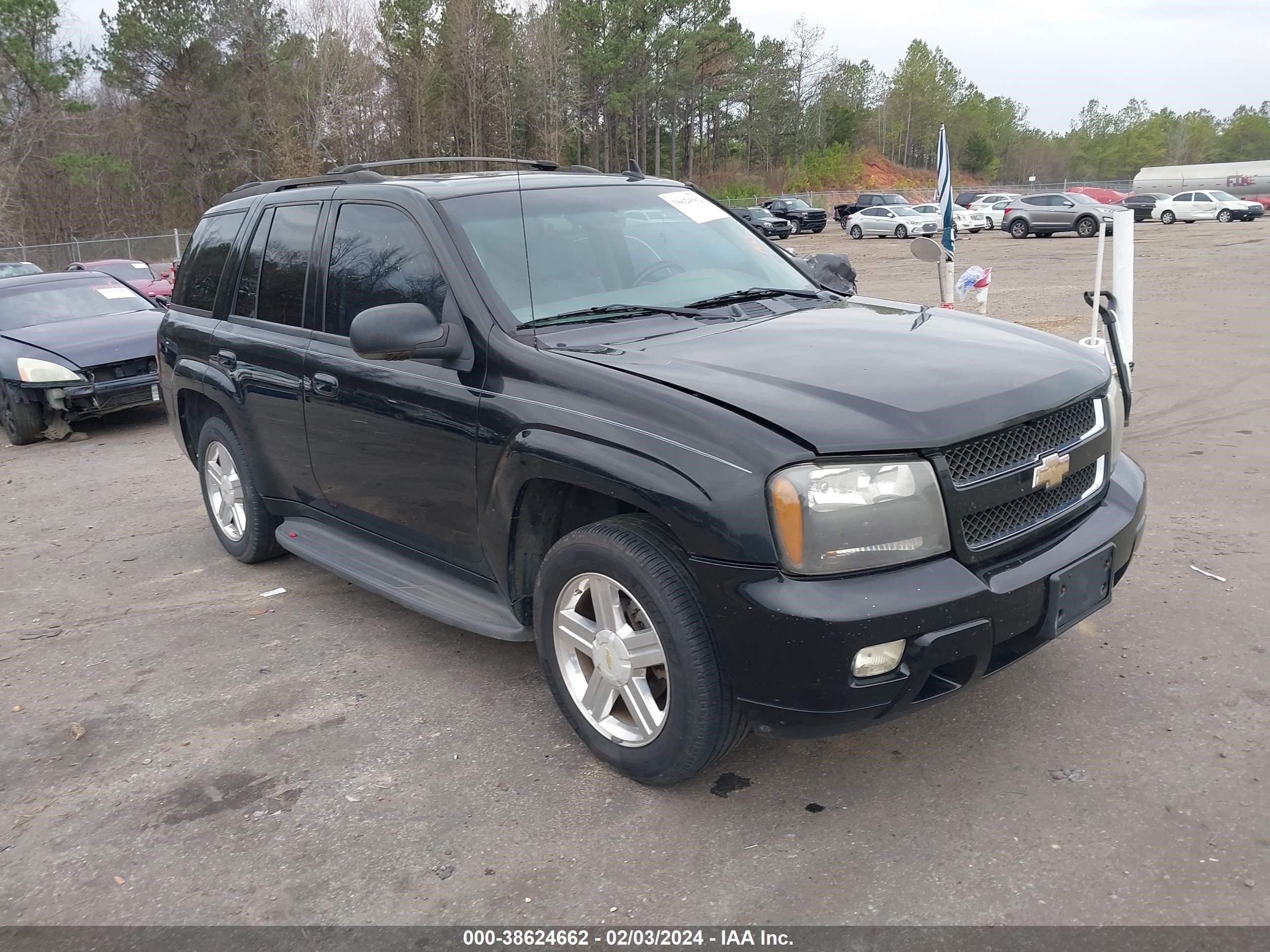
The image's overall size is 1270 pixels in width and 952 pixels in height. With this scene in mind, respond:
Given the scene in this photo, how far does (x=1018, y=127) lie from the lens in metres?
123

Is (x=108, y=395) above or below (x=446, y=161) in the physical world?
below

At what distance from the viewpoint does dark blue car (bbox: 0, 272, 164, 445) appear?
9.54 m

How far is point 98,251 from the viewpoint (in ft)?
125

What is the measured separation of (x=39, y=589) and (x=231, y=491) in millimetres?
1179

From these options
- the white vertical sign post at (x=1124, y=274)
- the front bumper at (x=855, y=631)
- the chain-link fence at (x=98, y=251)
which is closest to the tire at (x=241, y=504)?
the front bumper at (x=855, y=631)

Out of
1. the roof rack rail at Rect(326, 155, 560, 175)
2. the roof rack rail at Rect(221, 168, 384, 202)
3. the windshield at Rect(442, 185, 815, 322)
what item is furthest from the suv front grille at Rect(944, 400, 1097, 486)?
the roof rack rail at Rect(221, 168, 384, 202)

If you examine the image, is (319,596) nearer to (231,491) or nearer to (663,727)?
(231,491)

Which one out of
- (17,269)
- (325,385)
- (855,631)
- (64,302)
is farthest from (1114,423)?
(17,269)

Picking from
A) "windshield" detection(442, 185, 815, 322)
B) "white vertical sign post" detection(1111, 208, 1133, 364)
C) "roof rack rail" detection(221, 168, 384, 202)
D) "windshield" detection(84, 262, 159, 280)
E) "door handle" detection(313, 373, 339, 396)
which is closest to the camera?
"windshield" detection(442, 185, 815, 322)

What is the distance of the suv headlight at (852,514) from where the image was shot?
2715 millimetres

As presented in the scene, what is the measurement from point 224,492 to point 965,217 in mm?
39965

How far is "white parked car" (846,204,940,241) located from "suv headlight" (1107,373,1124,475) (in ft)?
118

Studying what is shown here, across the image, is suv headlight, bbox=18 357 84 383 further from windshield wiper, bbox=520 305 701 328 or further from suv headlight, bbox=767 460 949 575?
suv headlight, bbox=767 460 949 575

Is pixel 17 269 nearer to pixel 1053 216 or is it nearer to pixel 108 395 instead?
pixel 108 395
